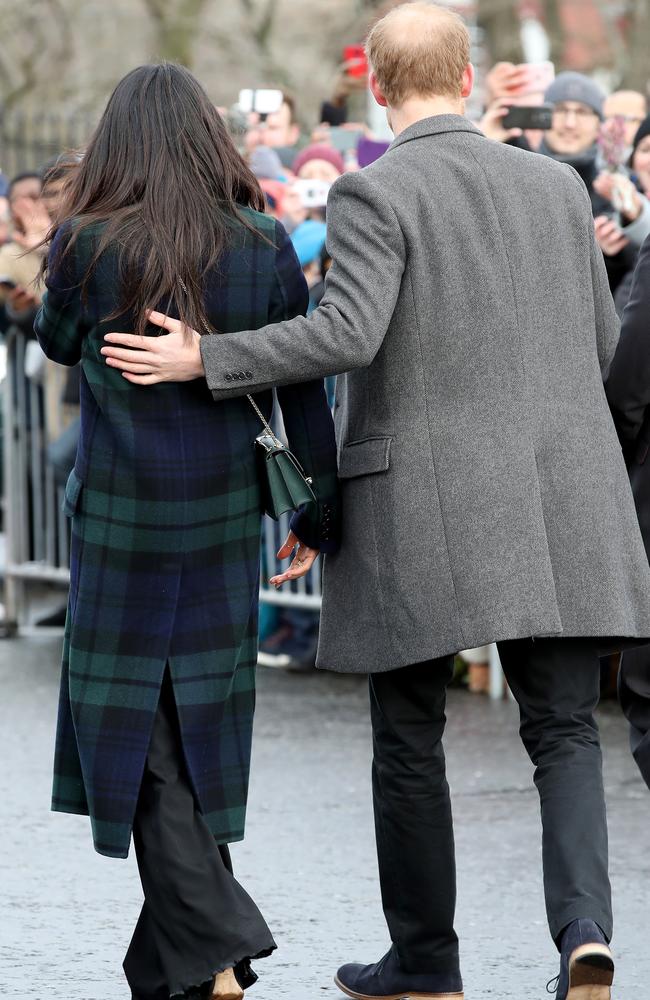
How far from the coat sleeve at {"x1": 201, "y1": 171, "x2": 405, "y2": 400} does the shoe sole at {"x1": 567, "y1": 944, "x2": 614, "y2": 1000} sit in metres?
1.20

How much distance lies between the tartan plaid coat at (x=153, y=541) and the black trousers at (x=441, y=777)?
34cm

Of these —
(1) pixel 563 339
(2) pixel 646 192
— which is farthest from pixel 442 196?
(2) pixel 646 192

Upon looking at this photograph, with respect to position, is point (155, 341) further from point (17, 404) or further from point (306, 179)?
point (17, 404)

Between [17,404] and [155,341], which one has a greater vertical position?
[155,341]

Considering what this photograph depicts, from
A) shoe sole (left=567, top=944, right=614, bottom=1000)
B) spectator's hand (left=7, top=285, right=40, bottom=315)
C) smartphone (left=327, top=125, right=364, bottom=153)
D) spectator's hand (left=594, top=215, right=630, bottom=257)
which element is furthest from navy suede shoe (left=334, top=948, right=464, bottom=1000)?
smartphone (left=327, top=125, right=364, bottom=153)

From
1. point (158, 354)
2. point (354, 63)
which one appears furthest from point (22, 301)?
point (158, 354)

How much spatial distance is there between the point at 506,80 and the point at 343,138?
184 cm

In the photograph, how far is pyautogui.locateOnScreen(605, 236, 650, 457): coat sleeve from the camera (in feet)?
13.2

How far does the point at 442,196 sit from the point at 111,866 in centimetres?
232

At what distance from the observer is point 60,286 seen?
3.68 metres

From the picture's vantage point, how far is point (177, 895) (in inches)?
144

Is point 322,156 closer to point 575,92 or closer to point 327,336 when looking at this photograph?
point 575,92

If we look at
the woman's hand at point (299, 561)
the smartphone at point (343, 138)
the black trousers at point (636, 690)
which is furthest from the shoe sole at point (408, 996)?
the smartphone at point (343, 138)

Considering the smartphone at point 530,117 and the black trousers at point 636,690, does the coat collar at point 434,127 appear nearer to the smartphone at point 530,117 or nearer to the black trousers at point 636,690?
the black trousers at point 636,690
